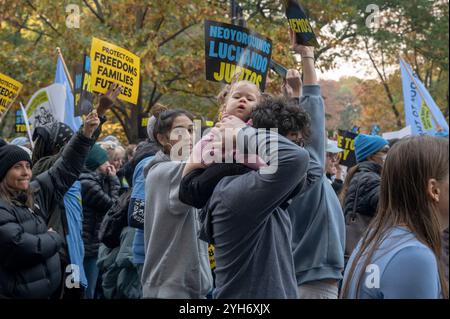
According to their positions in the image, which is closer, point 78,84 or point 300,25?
point 300,25

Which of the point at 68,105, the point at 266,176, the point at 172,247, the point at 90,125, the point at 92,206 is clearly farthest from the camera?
the point at 68,105

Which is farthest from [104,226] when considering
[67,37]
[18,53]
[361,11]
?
[361,11]

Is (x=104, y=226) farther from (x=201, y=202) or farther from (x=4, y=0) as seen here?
(x=4, y=0)

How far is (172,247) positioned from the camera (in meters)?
4.14

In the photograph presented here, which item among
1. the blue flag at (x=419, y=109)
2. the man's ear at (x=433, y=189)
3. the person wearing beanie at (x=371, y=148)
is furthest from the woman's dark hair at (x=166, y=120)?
the blue flag at (x=419, y=109)

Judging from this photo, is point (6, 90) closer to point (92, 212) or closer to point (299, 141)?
point (92, 212)

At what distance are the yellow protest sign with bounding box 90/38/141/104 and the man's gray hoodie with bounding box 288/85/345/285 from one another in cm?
320

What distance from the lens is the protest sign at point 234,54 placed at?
634cm

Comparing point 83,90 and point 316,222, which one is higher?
point 83,90

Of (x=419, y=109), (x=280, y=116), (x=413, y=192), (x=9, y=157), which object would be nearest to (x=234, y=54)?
(x=9, y=157)

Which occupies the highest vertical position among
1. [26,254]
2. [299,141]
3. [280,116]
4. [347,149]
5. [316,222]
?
[347,149]

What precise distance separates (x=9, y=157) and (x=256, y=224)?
2.39m

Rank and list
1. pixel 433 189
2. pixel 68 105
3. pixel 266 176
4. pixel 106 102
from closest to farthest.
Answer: pixel 433 189 < pixel 266 176 < pixel 106 102 < pixel 68 105

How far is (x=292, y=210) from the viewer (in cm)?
423
